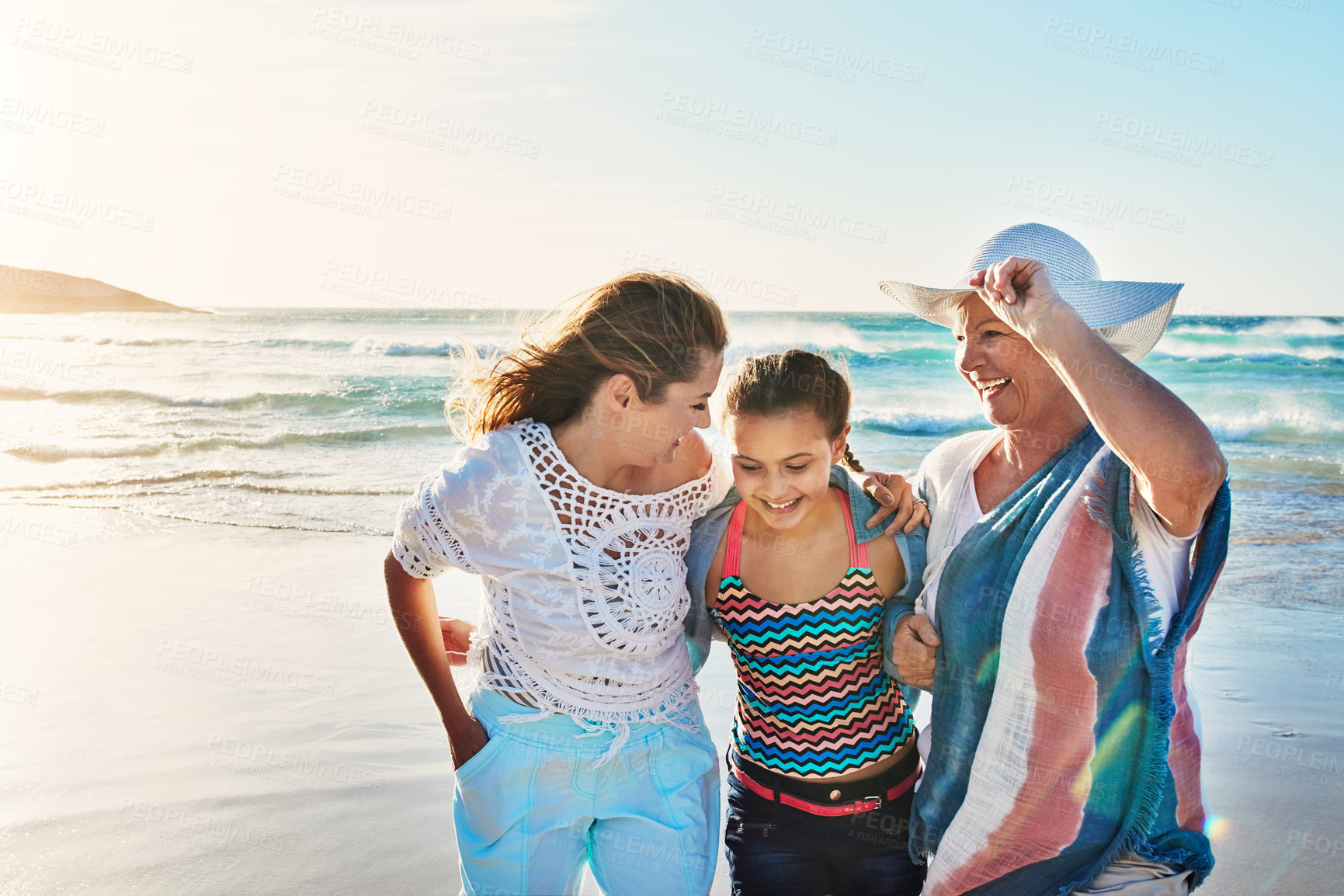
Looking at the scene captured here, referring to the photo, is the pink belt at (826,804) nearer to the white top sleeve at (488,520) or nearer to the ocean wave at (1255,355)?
the white top sleeve at (488,520)

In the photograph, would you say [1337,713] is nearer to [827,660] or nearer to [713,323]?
[827,660]

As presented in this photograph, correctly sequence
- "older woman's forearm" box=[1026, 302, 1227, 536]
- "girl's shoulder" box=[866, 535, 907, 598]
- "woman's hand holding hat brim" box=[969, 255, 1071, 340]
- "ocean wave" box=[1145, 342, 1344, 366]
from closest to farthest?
"older woman's forearm" box=[1026, 302, 1227, 536] < "woman's hand holding hat brim" box=[969, 255, 1071, 340] < "girl's shoulder" box=[866, 535, 907, 598] < "ocean wave" box=[1145, 342, 1344, 366]

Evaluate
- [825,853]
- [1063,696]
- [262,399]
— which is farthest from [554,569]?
[262,399]

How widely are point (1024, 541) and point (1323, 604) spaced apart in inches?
180

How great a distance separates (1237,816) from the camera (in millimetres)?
3469

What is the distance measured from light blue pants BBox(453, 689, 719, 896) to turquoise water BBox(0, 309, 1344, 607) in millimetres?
1052

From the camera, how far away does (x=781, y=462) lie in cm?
228

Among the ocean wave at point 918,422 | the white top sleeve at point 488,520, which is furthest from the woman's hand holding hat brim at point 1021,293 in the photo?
the ocean wave at point 918,422

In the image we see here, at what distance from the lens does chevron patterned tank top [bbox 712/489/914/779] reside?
7.54 ft

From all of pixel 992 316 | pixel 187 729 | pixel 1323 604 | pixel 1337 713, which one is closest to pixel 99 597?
pixel 187 729

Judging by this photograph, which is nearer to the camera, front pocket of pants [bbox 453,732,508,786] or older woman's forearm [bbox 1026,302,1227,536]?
older woman's forearm [bbox 1026,302,1227,536]

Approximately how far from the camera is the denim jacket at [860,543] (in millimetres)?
2359

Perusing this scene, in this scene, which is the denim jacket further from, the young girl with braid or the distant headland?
the distant headland

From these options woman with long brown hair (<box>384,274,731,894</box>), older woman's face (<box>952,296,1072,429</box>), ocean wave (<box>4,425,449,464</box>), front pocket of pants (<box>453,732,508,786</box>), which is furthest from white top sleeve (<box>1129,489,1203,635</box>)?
ocean wave (<box>4,425,449,464</box>)
